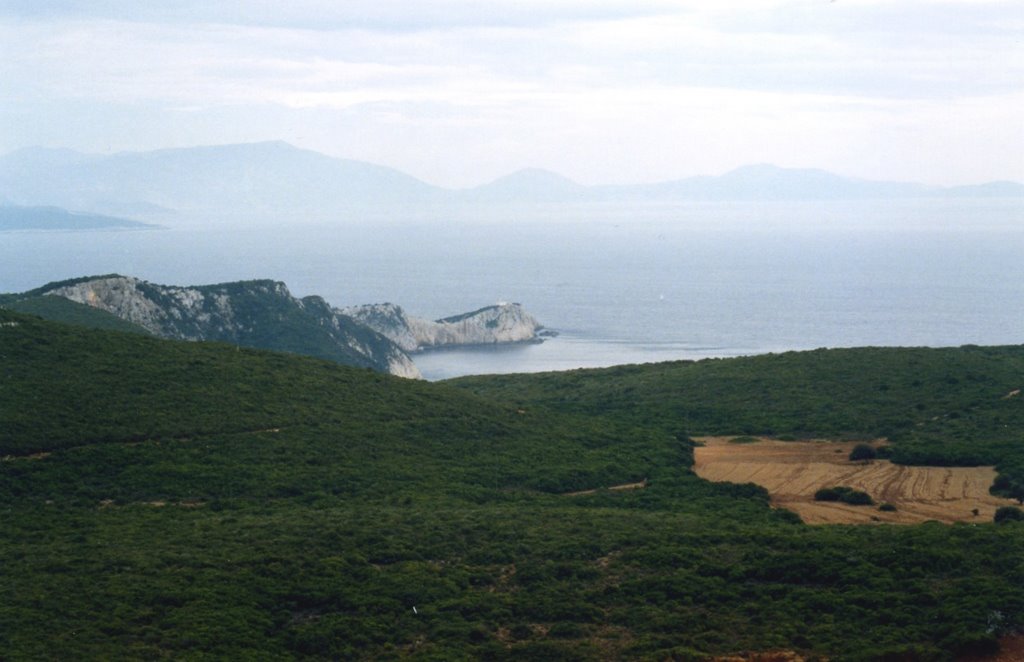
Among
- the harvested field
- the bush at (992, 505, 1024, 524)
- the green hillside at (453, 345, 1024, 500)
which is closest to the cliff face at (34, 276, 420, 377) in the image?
the green hillside at (453, 345, 1024, 500)

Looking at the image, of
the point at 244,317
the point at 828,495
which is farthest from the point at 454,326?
the point at 828,495

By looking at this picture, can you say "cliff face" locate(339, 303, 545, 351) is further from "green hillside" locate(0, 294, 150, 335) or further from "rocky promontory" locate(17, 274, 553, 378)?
"green hillside" locate(0, 294, 150, 335)

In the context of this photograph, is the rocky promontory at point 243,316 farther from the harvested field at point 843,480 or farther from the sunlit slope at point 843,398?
the harvested field at point 843,480

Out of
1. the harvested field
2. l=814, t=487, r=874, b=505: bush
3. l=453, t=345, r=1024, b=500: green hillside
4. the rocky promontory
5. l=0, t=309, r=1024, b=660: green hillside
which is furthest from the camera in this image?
the rocky promontory

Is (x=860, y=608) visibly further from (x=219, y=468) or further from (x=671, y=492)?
(x=219, y=468)

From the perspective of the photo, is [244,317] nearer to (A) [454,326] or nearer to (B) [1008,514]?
(A) [454,326]

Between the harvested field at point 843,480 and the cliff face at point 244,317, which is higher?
the cliff face at point 244,317

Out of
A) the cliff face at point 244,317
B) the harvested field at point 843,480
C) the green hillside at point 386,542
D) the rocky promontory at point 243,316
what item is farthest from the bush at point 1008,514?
the cliff face at point 244,317
